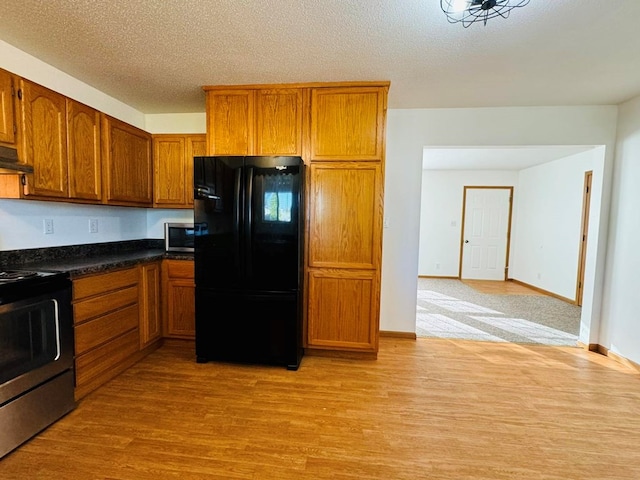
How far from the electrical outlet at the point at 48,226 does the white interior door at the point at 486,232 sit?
6.82 meters

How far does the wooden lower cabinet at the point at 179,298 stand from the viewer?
288 cm

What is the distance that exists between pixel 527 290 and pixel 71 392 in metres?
6.81

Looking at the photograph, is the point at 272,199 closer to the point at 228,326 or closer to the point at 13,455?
the point at 228,326

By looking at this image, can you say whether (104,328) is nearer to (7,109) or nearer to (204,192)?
(204,192)

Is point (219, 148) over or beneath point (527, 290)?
over

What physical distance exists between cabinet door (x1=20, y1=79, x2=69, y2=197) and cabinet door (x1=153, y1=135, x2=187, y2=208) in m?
0.97

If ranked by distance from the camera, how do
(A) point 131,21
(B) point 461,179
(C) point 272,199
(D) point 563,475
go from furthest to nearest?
(B) point 461,179
(C) point 272,199
(A) point 131,21
(D) point 563,475

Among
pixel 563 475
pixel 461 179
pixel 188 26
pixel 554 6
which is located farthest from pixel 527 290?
pixel 188 26

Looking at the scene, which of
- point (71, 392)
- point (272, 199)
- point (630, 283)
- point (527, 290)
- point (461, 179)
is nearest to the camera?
point (71, 392)

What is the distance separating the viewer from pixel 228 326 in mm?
2611

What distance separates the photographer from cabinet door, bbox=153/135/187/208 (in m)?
3.19

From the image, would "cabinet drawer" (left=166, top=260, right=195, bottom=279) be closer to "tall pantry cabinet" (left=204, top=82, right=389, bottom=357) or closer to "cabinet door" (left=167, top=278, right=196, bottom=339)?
"cabinet door" (left=167, top=278, right=196, bottom=339)

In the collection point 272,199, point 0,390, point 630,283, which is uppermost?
point 272,199

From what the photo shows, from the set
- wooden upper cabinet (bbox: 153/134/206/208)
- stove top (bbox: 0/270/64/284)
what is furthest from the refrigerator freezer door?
wooden upper cabinet (bbox: 153/134/206/208)
